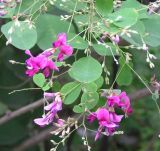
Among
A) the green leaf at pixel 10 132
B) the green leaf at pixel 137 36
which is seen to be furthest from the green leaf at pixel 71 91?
the green leaf at pixel 10 132

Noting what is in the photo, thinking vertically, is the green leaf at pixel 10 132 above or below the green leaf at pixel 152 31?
below

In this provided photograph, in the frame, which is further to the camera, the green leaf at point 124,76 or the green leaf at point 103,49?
the green leaf at point 124,76

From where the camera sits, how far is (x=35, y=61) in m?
1.07

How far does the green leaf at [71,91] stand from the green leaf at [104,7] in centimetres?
17

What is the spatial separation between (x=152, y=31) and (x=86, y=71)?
25 centimetres

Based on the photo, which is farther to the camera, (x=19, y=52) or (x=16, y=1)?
(x=19, y=52)

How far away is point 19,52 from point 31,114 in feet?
1.13

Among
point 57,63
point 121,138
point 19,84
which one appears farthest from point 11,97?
point 121,138

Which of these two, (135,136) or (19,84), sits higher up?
(19,84)

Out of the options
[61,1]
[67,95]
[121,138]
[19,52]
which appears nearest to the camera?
[67,95]

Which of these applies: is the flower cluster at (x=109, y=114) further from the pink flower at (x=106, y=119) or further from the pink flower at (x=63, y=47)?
the pink flower at (x=63, y=47)

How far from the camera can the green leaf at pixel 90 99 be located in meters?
1.16

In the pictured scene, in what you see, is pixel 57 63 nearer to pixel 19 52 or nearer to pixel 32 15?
pixel 32 15

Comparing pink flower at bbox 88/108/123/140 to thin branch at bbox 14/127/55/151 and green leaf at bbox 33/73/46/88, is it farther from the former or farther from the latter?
thin branch at bbox 14/127/55/151
